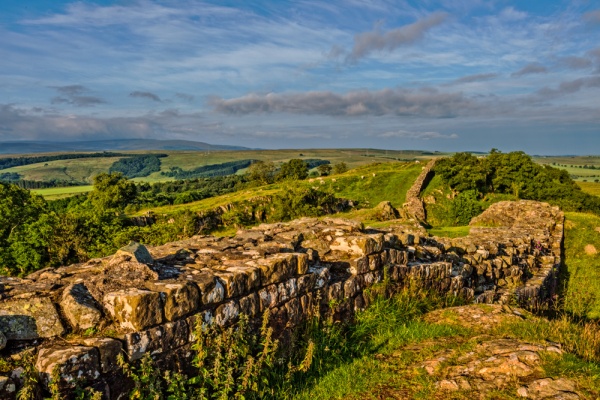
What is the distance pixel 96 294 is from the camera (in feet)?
19.1

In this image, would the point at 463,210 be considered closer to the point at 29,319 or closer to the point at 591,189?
the point at 29,319

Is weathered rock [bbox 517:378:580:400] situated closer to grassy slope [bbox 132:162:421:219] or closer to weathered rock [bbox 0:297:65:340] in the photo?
weathered rock [bbox 0:297:65:340]

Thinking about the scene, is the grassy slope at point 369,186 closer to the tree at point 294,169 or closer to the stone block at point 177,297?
the tree at point 294,169

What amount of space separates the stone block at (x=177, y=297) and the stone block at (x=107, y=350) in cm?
77

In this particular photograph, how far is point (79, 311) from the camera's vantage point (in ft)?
17.7

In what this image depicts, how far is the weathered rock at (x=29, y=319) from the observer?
16.4 ft

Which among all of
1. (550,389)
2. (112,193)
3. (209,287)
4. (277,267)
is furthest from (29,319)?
(112,193)

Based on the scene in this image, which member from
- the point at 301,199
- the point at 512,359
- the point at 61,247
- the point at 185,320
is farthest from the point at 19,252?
the point at 512,359

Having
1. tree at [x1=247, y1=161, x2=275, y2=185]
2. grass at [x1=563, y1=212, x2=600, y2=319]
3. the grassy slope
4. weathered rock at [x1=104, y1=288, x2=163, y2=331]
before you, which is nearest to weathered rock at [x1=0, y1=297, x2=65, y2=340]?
weathered rock at [x1=104, y1=288, x2=163, y2=331]

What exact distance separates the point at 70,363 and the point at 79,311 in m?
0.85

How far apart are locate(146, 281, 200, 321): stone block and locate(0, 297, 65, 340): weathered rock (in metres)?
1.26

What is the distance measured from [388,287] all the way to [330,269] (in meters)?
1.71

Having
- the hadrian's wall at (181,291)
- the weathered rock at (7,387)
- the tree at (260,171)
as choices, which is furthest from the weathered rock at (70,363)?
the tree at (260,171)

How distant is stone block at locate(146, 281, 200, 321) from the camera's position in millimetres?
5703
